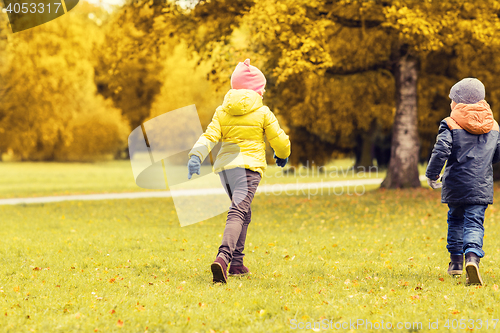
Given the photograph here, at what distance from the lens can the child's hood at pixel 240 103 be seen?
4961mm

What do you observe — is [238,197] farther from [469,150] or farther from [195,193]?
[195,193]

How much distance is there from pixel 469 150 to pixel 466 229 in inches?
28.5

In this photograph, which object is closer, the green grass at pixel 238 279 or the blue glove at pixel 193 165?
the green grass at pixel 238 279

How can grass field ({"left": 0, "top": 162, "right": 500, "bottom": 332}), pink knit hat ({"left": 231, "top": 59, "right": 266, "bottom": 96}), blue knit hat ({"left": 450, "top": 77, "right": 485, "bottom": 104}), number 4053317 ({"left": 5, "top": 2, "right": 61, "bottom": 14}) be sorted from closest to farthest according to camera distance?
grass field ({"left": 0, "top": 162, "right": 500, "bottom": 332}) → blue knit hat ({"left": 450, "top": 77, "right": 485, "bottom": 104}) → pink knit hat ({"left": 231, "top": 59, "right": 266, "bottom": 96}) → number 4053317 ({"left": 5, "top": 2, "right": 61, "bottom": 14})

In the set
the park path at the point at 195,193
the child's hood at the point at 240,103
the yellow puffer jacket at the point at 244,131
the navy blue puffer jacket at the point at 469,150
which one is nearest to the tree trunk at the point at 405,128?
the park path at the point at 195,193

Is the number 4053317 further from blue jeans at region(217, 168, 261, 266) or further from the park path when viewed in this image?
blue jeans at region(217, 168, 261, 266)

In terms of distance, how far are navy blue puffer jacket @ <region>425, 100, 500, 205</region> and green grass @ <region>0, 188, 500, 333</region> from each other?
0.82 metres

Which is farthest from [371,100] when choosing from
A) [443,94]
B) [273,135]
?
[273,135]

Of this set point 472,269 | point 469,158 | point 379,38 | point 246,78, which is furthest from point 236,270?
point 379,38

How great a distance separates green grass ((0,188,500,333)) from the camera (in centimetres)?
386

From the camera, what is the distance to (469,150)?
4883 mm

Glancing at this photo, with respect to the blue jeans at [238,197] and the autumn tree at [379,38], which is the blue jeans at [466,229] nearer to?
the blue jeans at [238,197]

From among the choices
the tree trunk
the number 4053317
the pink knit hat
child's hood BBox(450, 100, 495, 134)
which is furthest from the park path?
the pink knit hat

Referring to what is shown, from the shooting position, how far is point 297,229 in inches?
365
